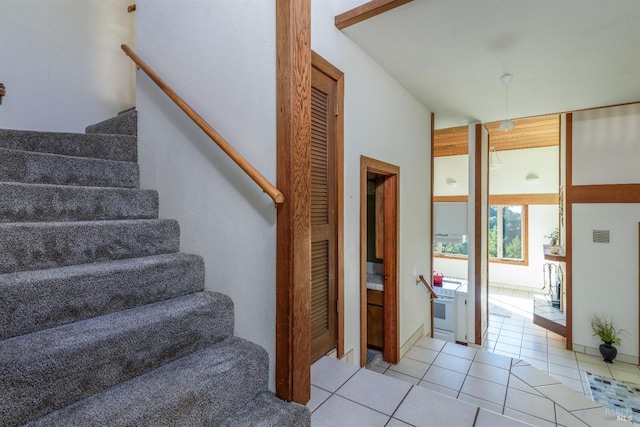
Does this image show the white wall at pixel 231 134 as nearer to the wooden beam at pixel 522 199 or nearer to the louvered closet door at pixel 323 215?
the louvered closet door at pixel 323 215

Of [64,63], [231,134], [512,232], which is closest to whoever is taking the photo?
[231,134]

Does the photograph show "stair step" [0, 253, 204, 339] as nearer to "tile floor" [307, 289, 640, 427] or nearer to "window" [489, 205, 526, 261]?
"tile floor" [307, 289, 640, 427]

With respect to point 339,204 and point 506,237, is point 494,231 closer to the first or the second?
point 506,237

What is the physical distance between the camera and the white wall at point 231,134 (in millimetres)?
1562

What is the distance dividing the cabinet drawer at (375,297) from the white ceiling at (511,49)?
233cm

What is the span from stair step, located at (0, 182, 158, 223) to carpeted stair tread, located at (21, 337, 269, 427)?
100 cm

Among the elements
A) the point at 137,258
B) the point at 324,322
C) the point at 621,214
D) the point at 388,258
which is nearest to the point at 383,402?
the point at 324,322

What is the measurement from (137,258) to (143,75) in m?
1.39

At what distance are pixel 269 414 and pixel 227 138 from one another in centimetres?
135

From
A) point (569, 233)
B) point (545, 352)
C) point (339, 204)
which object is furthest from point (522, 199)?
point (339, 204)

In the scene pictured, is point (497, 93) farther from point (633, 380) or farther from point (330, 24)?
point (633, 380)

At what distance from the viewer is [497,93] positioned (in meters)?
3.68

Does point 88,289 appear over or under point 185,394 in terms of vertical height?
over

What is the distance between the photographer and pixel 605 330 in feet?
14.3
